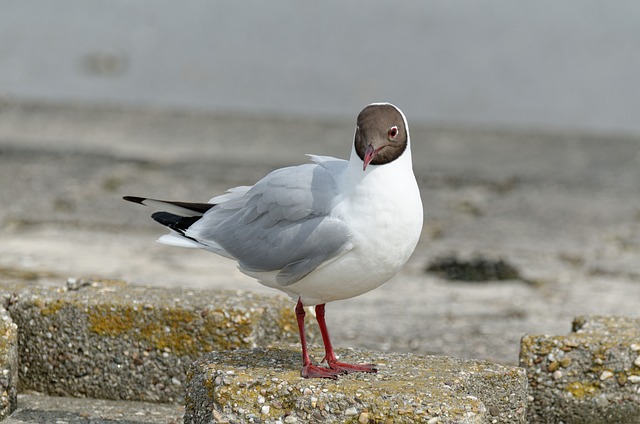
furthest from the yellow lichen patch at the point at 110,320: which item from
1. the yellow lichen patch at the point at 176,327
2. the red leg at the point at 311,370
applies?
the red leg at the point at 311,370

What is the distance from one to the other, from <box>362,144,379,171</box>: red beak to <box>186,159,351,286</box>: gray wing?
20cm

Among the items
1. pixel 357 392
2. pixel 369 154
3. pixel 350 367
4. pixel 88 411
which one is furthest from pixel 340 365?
pixel 88 411

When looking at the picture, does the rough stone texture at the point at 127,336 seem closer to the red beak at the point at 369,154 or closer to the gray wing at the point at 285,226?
the gray wing at the point at 285,226

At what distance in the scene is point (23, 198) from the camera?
7863 mm

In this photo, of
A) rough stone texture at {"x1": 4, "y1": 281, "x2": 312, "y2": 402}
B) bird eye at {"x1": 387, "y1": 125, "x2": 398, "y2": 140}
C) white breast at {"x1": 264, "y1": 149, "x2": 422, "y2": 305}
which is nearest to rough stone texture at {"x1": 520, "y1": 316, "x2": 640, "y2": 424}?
white breast at {"x1": 264, "y1": 149, "x2": 422, "y2": 305}

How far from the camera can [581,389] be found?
12.4 feet

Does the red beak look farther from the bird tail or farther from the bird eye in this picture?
the bird tail

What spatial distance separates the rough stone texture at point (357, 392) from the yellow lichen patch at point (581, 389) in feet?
1.09

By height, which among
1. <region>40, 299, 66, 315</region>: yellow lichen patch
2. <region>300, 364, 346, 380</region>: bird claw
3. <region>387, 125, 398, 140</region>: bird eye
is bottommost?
<region>40, 299, 66, 315</region>: yellow lichen patch

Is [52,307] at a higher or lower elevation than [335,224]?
lower

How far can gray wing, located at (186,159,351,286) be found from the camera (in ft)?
10.8

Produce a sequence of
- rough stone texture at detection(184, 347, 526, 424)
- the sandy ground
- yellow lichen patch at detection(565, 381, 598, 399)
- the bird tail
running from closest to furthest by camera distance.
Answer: rough stone texture at detection(184, 347, 526, 424) → the bird tail → yellow lichen patch at detection(565, 381, 598, 399) → the sandy ground

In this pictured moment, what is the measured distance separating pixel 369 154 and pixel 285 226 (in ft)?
1.34

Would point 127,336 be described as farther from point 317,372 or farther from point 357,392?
point 357,392
